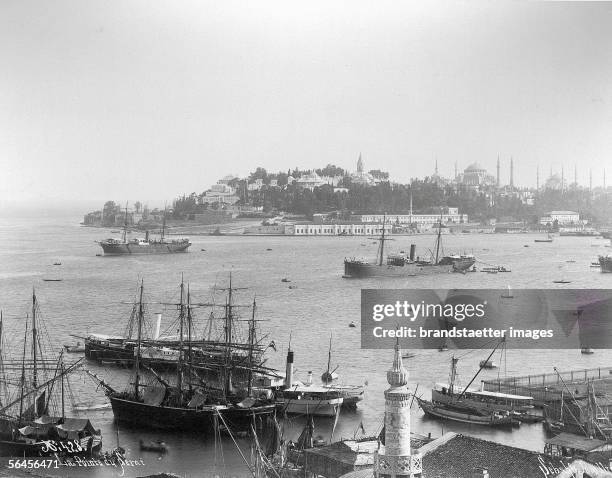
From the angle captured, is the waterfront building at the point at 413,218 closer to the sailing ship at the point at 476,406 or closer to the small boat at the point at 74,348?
the small boat at the point at 74,348

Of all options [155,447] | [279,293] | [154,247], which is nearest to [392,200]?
[154,247]

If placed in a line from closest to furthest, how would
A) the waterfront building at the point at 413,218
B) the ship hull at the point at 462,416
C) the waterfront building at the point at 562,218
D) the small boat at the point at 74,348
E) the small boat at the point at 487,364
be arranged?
the ship hull at the point at 462,416, the small boat at the point at 487,364, the small boat at the point at 74,348, the waterfront building at the point at 413,218, the waterfront building at the point at 562,218

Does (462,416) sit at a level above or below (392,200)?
below

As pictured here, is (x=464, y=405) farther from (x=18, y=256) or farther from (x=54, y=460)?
(x=18, y=256)

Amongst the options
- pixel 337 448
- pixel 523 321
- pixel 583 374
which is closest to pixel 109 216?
pixel 523 321

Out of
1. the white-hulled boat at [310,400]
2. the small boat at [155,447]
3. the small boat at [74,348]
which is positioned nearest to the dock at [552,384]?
the white-hulled boat at [310,400]

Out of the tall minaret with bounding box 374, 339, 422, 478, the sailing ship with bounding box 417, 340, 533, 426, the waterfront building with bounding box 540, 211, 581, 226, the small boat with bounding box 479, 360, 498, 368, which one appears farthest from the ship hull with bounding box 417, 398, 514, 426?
the waterfront building with bounding box 540, 211, 581, 226

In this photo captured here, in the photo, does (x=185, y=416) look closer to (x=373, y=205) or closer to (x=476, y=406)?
(x=476, y=406)
